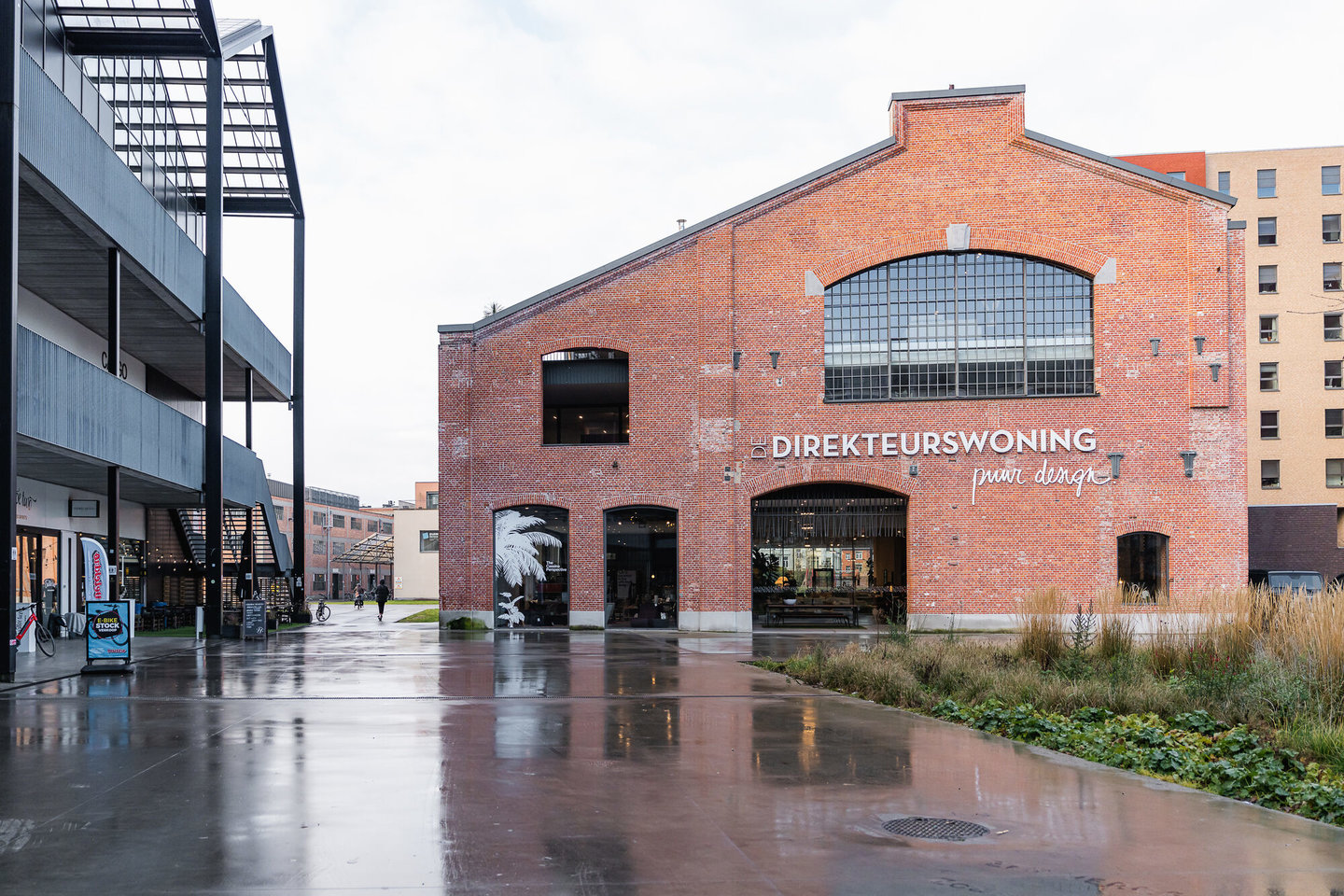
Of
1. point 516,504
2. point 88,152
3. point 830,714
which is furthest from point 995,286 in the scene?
point 88,152

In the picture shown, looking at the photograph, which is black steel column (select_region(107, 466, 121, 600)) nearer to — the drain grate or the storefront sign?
the storefront sign

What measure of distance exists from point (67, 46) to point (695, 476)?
1851 centimetres

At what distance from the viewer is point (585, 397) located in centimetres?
3216

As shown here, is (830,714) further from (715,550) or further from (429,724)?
(715,550)

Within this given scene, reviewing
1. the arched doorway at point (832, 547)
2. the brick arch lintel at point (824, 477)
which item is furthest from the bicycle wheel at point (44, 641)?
the arched doorway at point (832, 547)

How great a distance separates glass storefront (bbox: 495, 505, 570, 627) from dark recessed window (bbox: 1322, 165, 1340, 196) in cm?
5439

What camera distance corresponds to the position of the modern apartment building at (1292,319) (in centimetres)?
6019

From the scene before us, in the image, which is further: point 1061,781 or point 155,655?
point 155,655

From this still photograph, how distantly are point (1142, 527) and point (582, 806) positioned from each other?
2602 cm

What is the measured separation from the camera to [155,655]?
22.3 meters

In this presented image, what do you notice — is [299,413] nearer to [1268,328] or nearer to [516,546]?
[516,546]

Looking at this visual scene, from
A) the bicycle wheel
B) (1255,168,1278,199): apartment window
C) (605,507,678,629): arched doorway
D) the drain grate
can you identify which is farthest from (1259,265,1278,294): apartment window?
the drain grate

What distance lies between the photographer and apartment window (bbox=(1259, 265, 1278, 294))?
205ft

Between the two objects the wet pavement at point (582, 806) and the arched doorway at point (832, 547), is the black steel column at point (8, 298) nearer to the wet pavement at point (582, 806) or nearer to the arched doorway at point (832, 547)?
the wet pavement at point (582, 806)
